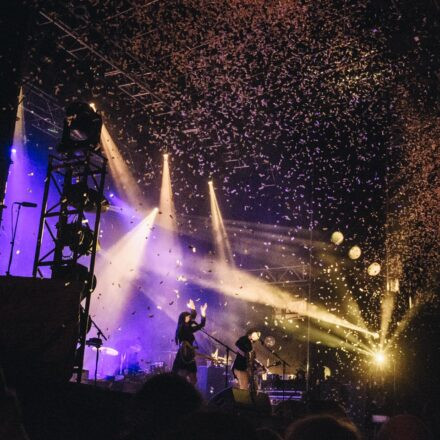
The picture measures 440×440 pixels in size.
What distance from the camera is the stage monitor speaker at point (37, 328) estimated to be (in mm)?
3943

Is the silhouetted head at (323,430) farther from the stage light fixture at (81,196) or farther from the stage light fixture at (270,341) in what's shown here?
the stage light fixture at (270,341)

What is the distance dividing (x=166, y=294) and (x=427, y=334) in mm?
9208

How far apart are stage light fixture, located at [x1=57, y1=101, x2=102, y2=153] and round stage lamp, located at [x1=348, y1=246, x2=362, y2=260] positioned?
750 cm

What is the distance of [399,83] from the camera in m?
10.1

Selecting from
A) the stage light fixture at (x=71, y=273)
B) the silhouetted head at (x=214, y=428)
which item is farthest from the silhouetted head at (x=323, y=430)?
the stage light fixture at (x=71, y=273)

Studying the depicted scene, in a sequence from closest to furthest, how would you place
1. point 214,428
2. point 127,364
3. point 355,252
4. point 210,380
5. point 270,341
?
point 214,428 < point 355,252 < point 210,380 < point 127,364 < point 270,341

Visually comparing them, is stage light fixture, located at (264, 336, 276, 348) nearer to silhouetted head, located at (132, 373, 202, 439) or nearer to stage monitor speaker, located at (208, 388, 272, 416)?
stage monitor speaker, located at (208, 388, 272, 416)

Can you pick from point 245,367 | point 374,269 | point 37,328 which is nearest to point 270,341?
point 374,269

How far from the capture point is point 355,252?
12570mm

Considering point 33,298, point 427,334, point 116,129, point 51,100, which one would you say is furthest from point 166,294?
point 33,298

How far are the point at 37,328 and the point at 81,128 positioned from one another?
13.5 ft

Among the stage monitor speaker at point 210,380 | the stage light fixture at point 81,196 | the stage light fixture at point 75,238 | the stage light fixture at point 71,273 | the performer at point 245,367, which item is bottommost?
the stage monitor speaker at point 210,380

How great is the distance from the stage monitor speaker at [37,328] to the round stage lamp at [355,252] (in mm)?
9389

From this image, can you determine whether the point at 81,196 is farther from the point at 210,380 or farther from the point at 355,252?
the point at 210,380
